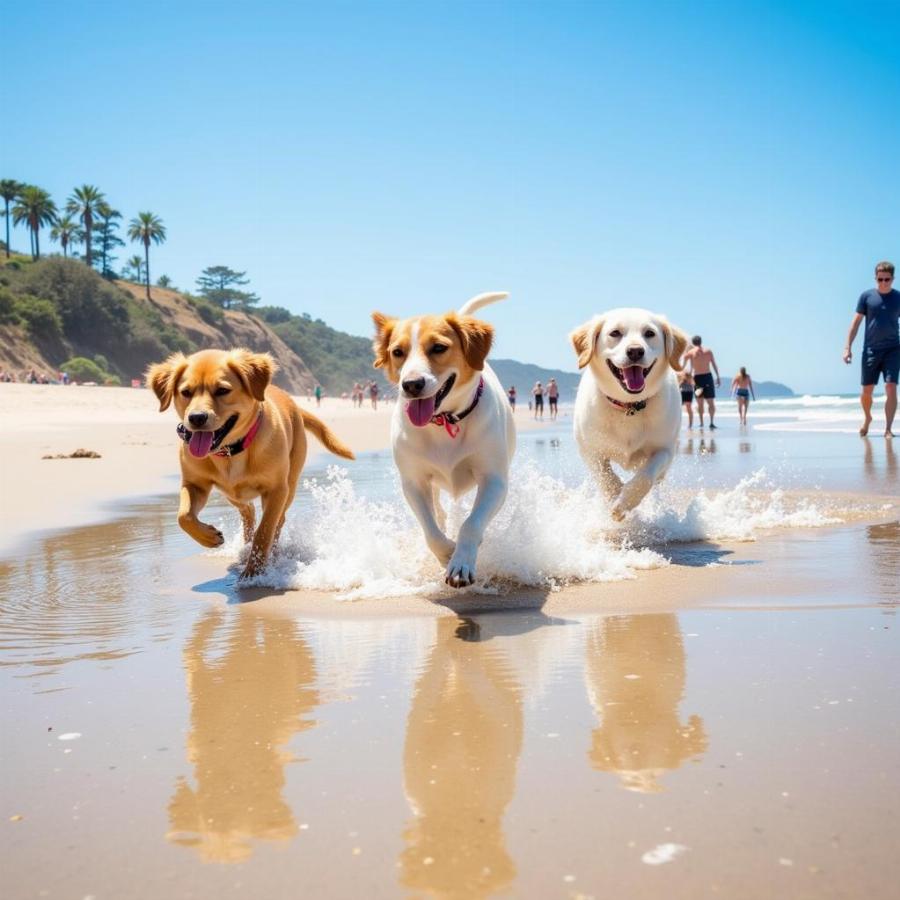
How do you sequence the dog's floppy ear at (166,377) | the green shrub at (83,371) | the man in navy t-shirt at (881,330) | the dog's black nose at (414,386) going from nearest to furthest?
the dog's black nose at (414,386) < the dog's floppy ear at (166,377) < the man in navy t-shirt at (881,330) < the green shrub at (83,371)

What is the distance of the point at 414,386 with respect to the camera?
4.05m

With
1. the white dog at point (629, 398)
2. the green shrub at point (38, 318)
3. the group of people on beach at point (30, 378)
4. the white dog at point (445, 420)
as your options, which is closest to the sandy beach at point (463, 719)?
the white dog at point (445, 420)

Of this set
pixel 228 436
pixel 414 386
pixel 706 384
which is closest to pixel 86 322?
pixel 706 384

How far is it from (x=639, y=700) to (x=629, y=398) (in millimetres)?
3622

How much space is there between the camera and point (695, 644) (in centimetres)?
305

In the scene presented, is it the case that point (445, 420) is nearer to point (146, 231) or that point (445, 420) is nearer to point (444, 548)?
point (444, 548)


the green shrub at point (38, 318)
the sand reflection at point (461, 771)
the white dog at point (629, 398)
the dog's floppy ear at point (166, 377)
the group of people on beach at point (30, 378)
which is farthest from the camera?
the green shrub at point (38, 318)

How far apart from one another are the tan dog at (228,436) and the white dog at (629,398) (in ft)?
6.67

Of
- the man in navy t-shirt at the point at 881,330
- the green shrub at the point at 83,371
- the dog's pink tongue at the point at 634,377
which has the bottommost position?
the dog's pink tongue at the point at 634,377

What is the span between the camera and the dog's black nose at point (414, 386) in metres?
4.04

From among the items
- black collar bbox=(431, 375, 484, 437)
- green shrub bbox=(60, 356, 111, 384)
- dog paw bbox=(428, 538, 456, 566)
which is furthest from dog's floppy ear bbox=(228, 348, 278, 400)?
green shrub bbox=(60, 356, 111, 384)

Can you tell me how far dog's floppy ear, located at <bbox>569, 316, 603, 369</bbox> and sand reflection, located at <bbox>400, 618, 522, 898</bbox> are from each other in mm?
3308

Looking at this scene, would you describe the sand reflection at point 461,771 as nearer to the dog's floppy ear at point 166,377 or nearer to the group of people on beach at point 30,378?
the dog's floppy ear at point 166,377

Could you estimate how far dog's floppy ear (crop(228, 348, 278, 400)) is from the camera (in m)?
4.86
